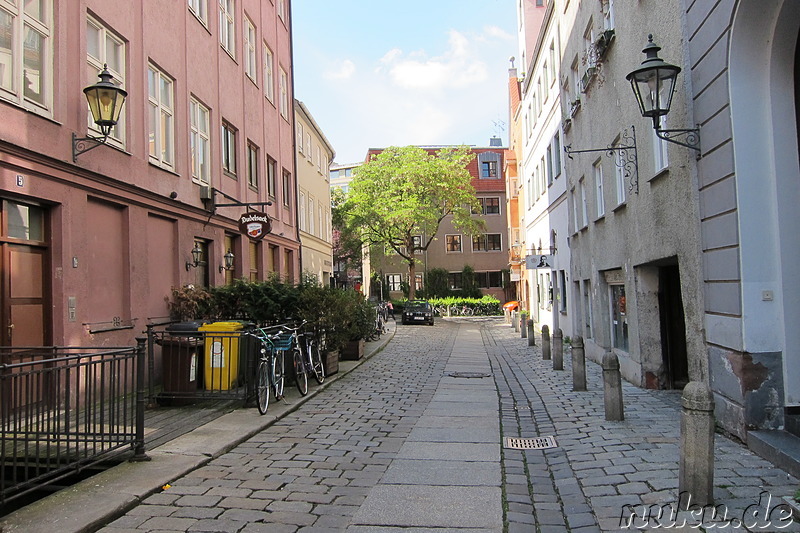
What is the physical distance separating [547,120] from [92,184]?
16.2m

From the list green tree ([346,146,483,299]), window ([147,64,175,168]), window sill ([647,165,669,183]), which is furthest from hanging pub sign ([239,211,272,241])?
green tree ([346,146,483,299])

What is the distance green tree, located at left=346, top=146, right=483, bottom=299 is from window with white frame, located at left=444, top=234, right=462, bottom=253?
11.2 meters

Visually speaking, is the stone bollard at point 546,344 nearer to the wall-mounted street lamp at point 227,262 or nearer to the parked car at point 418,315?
the wall-mounted street lamp at point 227,262

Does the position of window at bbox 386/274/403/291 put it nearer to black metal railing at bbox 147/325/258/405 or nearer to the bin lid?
the bin lid

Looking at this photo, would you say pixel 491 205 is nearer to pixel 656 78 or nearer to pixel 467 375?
pixel 467 375

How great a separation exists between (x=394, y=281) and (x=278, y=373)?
43834 mm

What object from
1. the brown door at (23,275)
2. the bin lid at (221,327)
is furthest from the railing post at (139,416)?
the bin lid at (221,327)

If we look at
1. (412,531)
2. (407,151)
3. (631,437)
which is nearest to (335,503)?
(412,531)

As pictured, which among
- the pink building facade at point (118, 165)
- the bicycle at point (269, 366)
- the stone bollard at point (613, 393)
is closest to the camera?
the stone bollard at point (613, 393)

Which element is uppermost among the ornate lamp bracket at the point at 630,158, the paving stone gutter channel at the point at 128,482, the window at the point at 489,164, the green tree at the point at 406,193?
the window at the point at 489,164

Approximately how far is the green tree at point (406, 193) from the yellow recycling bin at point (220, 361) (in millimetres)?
28938

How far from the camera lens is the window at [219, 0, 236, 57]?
16.6 meters

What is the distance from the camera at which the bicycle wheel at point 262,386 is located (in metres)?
8.10

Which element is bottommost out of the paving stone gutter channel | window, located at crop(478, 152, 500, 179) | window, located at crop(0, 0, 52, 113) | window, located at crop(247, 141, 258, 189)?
the paving stone gutter channel
